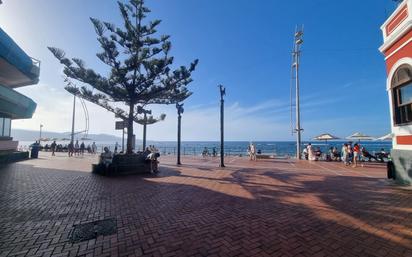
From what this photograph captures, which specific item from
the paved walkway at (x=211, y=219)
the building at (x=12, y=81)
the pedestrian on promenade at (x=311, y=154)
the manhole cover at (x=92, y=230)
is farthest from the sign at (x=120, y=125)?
the pedestrian on promenade at (x=311, y=154)

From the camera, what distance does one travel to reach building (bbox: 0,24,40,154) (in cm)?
1434

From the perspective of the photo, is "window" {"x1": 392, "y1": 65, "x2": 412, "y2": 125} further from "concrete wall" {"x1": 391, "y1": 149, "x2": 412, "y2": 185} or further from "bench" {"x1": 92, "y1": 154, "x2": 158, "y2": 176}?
"bench" {"x1": 92, "y1": 154, "x2": 158, "y2": 176}

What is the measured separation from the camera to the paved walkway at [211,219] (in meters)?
3.30

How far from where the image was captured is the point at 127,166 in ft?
35.9

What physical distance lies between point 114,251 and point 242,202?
3.70 meters

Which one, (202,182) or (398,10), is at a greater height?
(398,10)

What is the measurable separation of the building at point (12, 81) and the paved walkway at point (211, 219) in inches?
463

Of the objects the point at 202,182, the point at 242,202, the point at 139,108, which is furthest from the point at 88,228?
the point at 139,108

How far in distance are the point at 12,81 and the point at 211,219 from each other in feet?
85.4

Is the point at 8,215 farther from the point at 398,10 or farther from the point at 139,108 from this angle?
the point at 398,10

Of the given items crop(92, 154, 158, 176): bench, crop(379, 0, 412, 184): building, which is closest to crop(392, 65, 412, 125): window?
crop(379, 0, 412, 184): building

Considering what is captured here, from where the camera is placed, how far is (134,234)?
3793 mm

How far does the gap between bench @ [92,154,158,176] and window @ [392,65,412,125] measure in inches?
464

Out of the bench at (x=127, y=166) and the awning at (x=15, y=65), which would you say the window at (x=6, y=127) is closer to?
the awning at (x=15, y=65)
